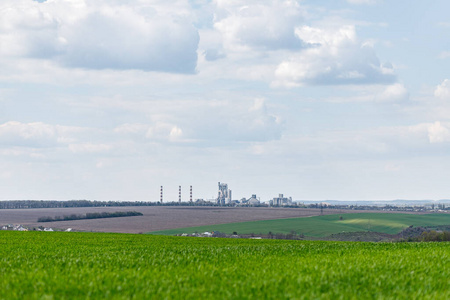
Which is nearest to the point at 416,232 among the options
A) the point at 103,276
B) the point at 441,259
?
the point at 441,259

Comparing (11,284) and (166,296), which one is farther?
(11,284)

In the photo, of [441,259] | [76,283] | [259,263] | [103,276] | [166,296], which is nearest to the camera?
[166,296]

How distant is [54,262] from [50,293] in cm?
827

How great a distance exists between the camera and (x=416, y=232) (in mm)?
175250

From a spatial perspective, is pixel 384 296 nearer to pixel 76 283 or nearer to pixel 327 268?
pixel 327 268

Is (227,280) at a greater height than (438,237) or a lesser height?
greater

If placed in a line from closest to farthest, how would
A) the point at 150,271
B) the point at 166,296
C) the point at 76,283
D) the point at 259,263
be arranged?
the point at 166,296 < the point at 76,283 < the point at 150,271 < the point at 259,263

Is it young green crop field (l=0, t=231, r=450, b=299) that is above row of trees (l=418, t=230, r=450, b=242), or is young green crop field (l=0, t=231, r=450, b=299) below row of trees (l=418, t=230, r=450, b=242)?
above

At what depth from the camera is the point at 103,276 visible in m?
16.6

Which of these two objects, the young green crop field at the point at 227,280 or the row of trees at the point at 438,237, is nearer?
the young green crop field at the point at 227,280

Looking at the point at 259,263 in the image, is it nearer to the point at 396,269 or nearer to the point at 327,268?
the point at 327,268

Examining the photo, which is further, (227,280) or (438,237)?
(438,237)

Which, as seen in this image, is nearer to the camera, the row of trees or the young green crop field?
the young green crop field

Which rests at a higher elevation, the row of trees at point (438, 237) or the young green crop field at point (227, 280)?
the young green crop field at point (227, 280)
